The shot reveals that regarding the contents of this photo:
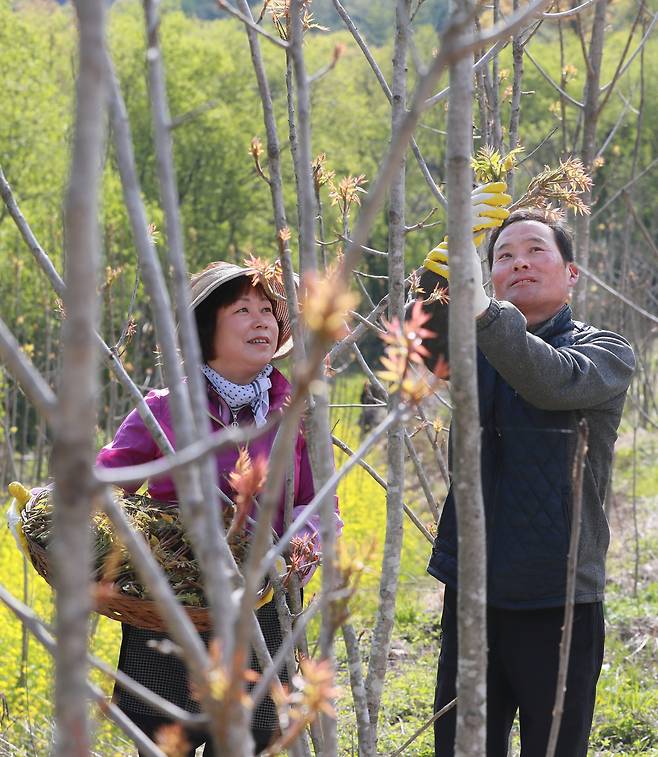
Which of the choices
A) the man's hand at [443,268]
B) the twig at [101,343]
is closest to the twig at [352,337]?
the man's hand at [443,268]

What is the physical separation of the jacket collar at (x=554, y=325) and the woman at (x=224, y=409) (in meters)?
0.60

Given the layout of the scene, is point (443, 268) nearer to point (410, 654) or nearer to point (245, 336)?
point (245, 336)

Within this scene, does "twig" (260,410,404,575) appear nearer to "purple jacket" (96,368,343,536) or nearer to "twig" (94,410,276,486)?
Result: "twig" (94,410,276,486)

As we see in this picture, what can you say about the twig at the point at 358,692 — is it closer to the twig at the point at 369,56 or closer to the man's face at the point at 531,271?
the twig at the point at 369,56

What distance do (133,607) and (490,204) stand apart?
105 centimetres

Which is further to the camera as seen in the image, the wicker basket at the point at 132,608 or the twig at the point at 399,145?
the wicker basket at the point at 132,608

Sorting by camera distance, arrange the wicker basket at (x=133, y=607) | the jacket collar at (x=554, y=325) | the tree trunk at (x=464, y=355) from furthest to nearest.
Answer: the jacket collar at (x=554, y=325), the wicker basket at (x=133, y=607), the tree trunk at (x=464, y=355)

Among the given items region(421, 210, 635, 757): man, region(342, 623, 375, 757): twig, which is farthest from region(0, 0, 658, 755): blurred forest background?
region(342, 623, 375, 757): twig

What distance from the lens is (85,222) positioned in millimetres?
702

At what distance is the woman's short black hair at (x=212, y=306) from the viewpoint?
→ 2.51 meters

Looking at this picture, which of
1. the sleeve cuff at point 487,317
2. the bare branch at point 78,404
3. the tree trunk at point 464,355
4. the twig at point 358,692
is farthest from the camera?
the sleeve cuff at point 487,317

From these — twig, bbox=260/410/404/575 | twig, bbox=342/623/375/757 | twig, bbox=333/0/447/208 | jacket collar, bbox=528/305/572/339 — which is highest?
twig, bbox=333/0/447/208

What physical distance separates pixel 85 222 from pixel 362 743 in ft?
4.18

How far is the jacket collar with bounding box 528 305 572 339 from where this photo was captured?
7.85 feet
